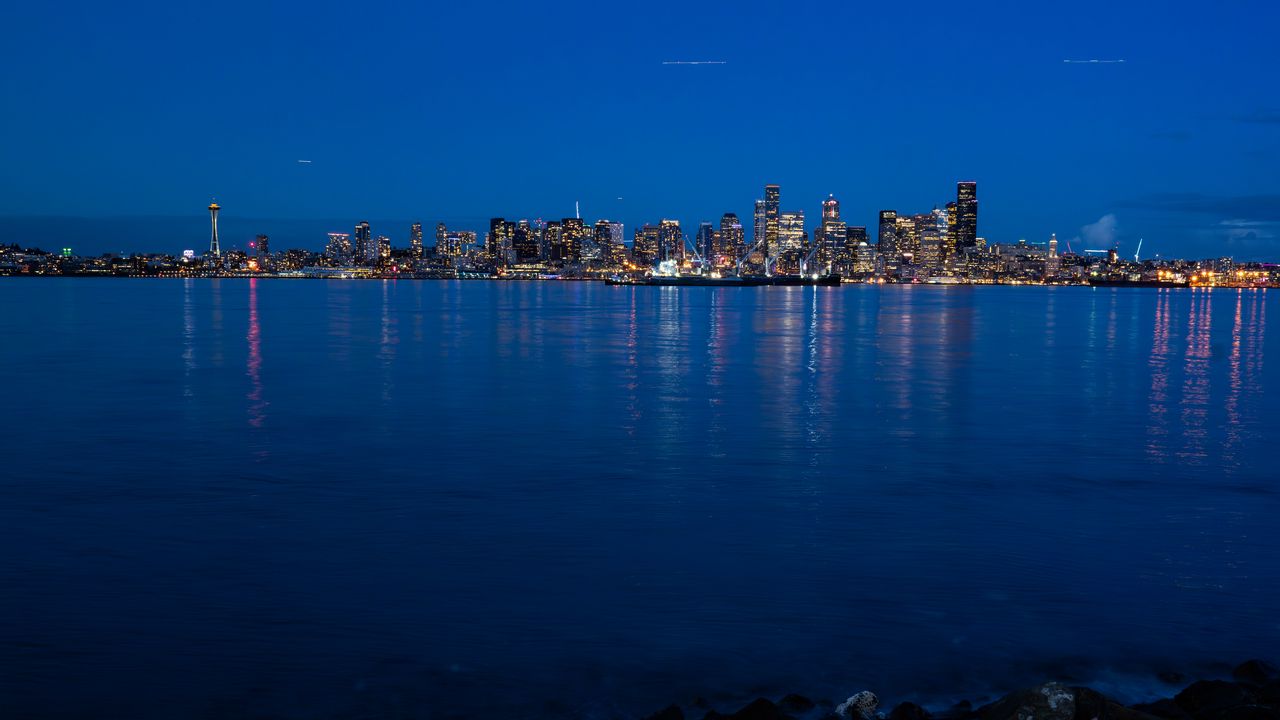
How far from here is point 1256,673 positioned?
8.60m

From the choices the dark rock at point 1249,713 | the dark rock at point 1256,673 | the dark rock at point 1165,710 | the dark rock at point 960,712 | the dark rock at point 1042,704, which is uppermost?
the dark rock at point 1042,704

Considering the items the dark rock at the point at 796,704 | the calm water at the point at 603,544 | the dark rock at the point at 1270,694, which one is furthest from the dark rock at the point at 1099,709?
the dark rock at the point at 796,704

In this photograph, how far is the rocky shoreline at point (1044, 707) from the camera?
7.04 meters

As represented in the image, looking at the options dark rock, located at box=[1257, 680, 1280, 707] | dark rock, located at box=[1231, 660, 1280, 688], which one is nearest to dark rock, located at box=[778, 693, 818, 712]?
dark rock, located at box=[1257, 680, 1280, 707]

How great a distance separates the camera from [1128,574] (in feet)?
38.0

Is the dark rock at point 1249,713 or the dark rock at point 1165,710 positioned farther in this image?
the dark rock at point 1165,710

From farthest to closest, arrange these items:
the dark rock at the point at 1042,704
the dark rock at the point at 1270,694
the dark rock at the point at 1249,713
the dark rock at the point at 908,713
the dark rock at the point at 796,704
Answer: the dark rock at the point at 796,704 < the dark rock at the point at 1270,694 < the dark rock at the point at 908,713 < the dark rock at the point at 1249,713 < the dark rock at the point at 1042,704

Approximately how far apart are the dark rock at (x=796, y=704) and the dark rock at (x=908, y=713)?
653mm

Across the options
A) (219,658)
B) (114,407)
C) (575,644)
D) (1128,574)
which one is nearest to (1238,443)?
(1128,574)

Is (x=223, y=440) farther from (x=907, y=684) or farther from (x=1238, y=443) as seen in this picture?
(x=1238, y=443)

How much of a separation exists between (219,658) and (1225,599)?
10.1 m

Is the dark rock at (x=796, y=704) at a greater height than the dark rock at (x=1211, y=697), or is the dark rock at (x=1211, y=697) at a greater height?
the dark rock at (x=1211, y=697)

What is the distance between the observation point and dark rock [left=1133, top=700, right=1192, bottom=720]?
7.54m

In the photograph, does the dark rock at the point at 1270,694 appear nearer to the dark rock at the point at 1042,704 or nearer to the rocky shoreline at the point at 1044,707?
the rocky shoreline at the point at 1044,707
